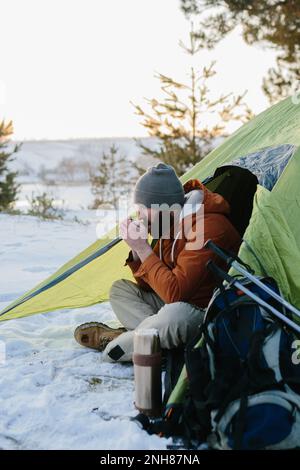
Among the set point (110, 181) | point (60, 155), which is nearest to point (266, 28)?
point (110, 181)

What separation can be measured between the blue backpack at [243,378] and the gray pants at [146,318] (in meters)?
0.45

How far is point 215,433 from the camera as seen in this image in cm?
249

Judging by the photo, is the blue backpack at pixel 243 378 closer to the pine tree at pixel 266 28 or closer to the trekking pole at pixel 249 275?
the trekking pole at pixel 249 275

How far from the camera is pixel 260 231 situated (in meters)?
3.03

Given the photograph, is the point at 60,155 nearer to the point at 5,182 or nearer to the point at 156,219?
the point at 5,182

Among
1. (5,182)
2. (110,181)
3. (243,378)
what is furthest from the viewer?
(110,181)

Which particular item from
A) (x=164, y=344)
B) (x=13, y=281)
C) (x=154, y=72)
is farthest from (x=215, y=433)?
(x=154, y=72)

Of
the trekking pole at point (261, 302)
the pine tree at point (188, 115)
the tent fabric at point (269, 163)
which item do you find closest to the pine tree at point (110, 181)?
the pine tree at point (188, 115)

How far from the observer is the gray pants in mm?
3154

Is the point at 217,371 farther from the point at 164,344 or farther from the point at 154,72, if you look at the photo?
the point at 154,72

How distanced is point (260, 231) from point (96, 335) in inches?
54.7

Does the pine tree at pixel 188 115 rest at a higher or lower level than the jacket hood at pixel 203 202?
higher

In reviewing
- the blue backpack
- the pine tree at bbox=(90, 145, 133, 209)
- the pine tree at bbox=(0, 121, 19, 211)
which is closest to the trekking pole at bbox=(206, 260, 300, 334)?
the blue backpack

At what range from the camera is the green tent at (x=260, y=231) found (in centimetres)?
305
